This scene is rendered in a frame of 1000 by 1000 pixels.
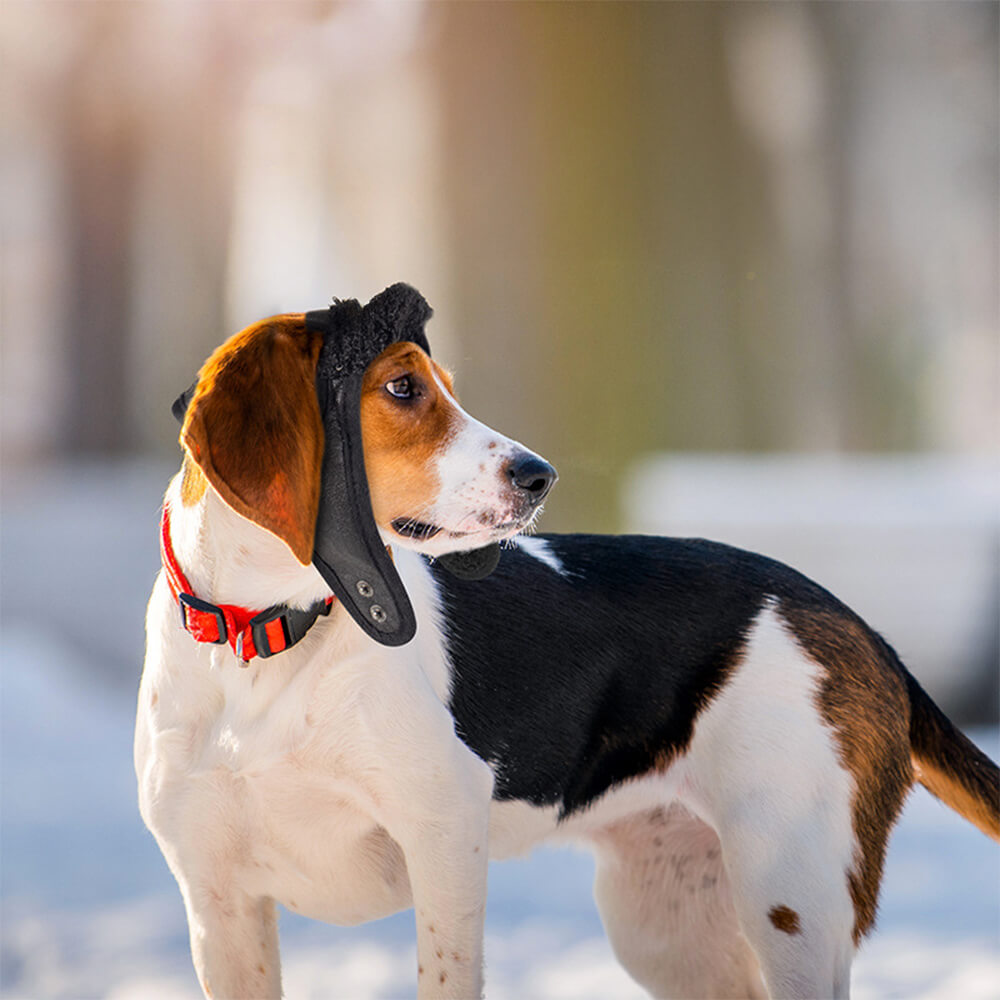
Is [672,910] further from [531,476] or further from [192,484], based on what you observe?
[192,484]

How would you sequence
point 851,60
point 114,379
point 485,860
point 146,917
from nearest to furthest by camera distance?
point 485,860 < point 146,917 < point 114,379 < point 851,60

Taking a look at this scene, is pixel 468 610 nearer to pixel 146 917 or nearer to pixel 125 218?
pixel 146 917

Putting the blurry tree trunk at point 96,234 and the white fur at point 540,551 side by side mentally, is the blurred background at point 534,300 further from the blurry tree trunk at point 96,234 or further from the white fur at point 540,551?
the white fur at point 540,551

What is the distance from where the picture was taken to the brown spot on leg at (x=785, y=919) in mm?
1748

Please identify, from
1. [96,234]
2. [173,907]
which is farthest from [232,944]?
[96,234]

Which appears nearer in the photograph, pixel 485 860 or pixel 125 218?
pixel 485 860

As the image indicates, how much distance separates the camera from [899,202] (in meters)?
9.90

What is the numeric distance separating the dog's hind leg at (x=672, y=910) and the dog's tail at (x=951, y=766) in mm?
377

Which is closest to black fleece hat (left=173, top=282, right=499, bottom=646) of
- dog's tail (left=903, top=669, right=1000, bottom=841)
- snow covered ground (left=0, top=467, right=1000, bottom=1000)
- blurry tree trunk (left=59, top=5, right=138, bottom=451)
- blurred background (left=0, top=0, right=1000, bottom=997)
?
dog's tail (left=903, top=669, right=1000, bottom=841)

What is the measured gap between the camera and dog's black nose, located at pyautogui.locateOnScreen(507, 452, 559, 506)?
1604mm

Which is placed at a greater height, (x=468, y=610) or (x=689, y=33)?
(x=689, y=33)

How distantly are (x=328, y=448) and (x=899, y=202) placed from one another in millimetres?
9296

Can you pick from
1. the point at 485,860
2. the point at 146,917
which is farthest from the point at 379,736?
the point at 146,917

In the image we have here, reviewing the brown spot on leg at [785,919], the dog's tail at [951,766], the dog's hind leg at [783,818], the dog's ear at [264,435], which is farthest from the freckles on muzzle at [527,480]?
the dog's tail at [951,766]
